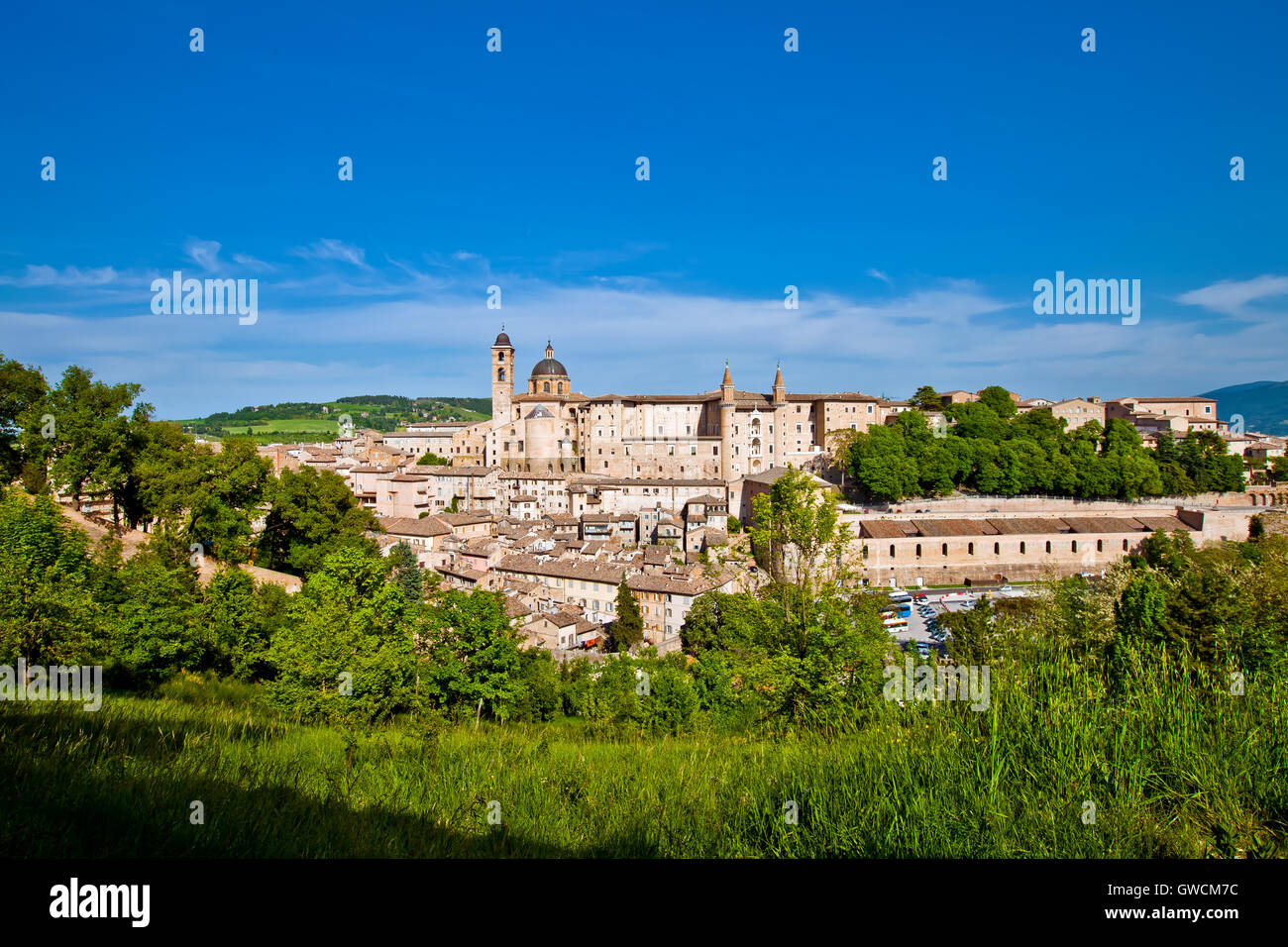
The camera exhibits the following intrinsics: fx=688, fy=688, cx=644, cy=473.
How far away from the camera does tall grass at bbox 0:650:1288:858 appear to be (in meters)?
3.12

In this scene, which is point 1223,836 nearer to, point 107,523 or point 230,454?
point 230,454

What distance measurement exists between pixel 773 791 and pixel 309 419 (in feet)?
558

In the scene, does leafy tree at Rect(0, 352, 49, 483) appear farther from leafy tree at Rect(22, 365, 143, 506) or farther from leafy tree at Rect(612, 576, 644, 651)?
leafy tree at Rect(612, 576, 644, 651)

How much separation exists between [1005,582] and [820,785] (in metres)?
48.0

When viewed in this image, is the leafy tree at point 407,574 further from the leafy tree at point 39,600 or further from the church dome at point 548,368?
the church dome at point 548,368

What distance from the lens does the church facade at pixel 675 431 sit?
70.3 m

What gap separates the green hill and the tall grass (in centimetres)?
Result: 11756

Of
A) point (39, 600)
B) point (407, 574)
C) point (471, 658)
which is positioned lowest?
point (407, 574)

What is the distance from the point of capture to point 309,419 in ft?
509

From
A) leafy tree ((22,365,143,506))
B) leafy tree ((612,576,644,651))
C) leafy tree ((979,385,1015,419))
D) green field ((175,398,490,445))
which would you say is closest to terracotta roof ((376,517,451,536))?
leafy tree ((612,576,644,651))

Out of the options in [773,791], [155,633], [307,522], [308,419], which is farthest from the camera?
[308,419]

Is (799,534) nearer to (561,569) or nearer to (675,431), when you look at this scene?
(561,569)

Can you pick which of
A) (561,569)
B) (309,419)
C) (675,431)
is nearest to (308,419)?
(309,419)
